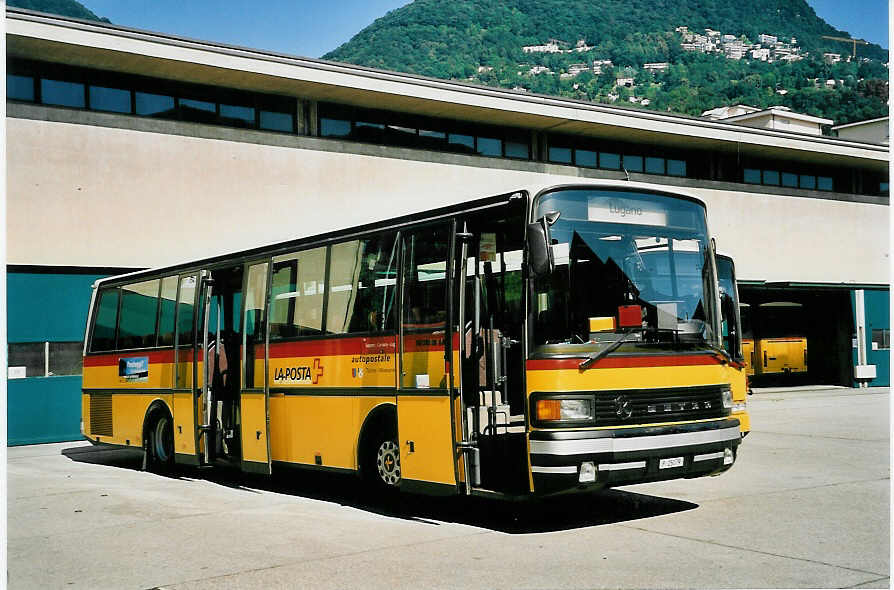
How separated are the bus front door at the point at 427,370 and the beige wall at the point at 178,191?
337 inches

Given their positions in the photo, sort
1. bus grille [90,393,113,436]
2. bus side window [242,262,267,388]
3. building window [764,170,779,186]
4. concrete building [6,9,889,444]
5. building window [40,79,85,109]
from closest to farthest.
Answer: bus side window [242,262,267,388]
bus grille [90,393,113,436]
concrete building [6,9,889,444]
building window [40,79,85,109]
building window [764,170,779,186]

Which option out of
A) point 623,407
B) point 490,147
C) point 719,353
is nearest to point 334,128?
point 490,147

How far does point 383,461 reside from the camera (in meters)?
10.7

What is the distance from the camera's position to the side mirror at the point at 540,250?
8539 millimetres

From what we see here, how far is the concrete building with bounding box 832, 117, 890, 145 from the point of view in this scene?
4912 centimetres

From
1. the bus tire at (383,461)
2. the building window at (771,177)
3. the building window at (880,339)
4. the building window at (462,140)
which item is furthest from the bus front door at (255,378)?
the building window at (880,339)

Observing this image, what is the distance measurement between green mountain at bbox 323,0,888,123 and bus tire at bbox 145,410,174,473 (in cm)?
1442

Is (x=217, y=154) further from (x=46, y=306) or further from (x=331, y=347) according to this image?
(x=331, y=347)

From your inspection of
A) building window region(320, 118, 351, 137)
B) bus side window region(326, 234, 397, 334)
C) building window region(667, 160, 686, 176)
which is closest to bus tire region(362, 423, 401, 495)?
bus side window region(326, 234, 397, 334)

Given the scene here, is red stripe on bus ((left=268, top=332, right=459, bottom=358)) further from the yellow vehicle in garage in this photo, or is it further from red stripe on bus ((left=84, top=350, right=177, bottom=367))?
the yellow vehicle in garage

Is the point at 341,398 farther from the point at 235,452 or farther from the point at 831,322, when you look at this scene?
the point at 831,322

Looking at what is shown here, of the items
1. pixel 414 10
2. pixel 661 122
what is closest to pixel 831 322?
pixel 661 122

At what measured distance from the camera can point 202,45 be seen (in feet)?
75.6

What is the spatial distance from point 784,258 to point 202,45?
22197 millimetres
